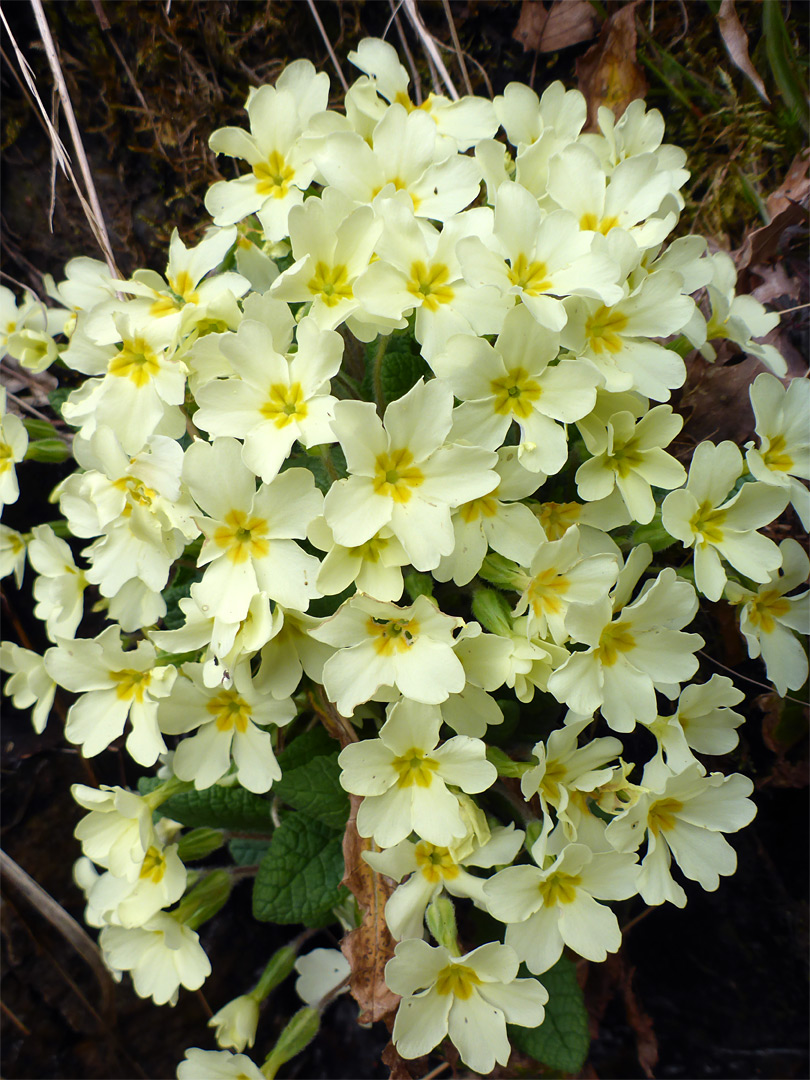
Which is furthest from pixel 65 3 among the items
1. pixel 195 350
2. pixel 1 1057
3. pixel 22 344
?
pixel 1 1057

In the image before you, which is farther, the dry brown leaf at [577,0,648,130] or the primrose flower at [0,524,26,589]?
the dry brown leaf at [577,0,648,130]

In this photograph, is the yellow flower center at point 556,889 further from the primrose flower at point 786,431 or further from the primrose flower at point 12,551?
the primrose flower at point 12,551

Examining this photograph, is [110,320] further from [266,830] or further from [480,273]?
[266,830]

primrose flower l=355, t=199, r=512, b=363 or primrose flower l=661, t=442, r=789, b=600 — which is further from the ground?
primrose flower l=355, t=199, r=512, b=363

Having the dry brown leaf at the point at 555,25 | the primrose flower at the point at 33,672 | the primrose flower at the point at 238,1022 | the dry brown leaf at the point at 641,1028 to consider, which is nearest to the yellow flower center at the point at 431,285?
the primrose flower at the point at 33,672

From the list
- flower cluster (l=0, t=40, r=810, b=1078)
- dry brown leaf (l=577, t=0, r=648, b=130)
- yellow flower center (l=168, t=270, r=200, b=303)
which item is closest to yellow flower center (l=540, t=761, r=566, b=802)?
flower cluster (l=0, t=40, r=810, b=1078)

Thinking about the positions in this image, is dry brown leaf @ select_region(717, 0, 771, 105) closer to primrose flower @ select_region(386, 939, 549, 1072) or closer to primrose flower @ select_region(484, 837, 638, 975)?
primrose flower @ select_region(484, 837, 638, 975)
